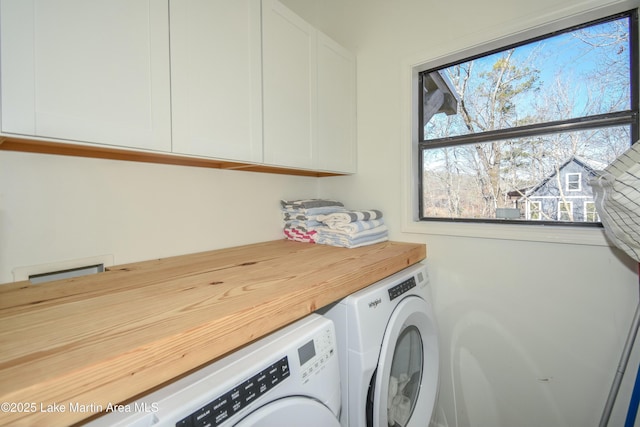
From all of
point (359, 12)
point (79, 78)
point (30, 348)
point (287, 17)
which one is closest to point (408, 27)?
point (359, 12)

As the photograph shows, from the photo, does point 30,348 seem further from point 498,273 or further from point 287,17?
point 498,273

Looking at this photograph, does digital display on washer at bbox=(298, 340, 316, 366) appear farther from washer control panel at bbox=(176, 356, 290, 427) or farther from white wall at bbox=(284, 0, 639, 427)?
white wall at bbox=(284, 0, 639, 427)

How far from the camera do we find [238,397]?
520mm

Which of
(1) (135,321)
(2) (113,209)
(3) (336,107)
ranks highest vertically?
(3) (336,107)

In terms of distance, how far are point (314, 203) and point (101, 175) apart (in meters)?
1.02

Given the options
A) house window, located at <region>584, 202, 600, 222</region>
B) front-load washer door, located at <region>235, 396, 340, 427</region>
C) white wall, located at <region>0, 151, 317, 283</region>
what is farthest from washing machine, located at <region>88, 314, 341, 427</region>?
house window, located at <region>584, 202, 600, 222</region>

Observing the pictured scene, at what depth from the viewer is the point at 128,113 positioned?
81 centimetres

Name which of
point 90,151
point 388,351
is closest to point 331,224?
point 388,351

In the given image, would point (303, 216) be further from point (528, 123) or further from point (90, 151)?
point (528, 123)

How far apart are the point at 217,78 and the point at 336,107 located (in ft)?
2.55

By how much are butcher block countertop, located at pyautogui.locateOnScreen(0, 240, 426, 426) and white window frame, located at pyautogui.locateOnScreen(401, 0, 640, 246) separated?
583mm

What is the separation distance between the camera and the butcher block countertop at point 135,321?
378mm

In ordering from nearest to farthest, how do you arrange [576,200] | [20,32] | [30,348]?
[30,348] → [20,32] → [576,200]

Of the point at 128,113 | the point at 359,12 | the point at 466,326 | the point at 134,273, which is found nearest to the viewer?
the point at 128,113
